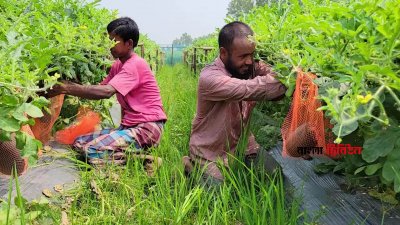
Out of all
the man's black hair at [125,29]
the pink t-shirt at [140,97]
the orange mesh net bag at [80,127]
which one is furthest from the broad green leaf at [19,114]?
the orange mesh net bag at [80,127]

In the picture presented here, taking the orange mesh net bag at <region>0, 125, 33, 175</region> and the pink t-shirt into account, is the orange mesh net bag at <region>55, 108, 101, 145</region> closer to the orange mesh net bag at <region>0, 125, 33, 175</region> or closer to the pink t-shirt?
the pink t-shirt

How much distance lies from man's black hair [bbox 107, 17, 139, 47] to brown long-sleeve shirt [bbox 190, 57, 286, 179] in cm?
98

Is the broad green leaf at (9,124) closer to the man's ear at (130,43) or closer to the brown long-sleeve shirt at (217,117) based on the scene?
the brown long-sleeve shirt at (217,117)

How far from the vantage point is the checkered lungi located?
128 inches

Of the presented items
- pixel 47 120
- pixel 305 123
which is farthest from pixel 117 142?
pixel 305 123

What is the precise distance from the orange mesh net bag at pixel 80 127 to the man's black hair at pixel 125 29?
79cm

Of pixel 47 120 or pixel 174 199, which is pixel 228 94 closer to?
pixel 174 199

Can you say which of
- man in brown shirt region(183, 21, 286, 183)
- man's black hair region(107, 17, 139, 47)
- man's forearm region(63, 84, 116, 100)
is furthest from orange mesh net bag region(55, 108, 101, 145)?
man in brown shirt region(183, 21, 286, 183)

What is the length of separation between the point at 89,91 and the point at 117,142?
0.44 meters

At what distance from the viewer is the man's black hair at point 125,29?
11.3 ft

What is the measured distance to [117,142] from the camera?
3289mm

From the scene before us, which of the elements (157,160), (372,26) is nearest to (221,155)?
(157,160)

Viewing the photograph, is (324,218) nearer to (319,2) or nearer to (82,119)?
(319,2)

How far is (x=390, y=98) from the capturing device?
137cm
